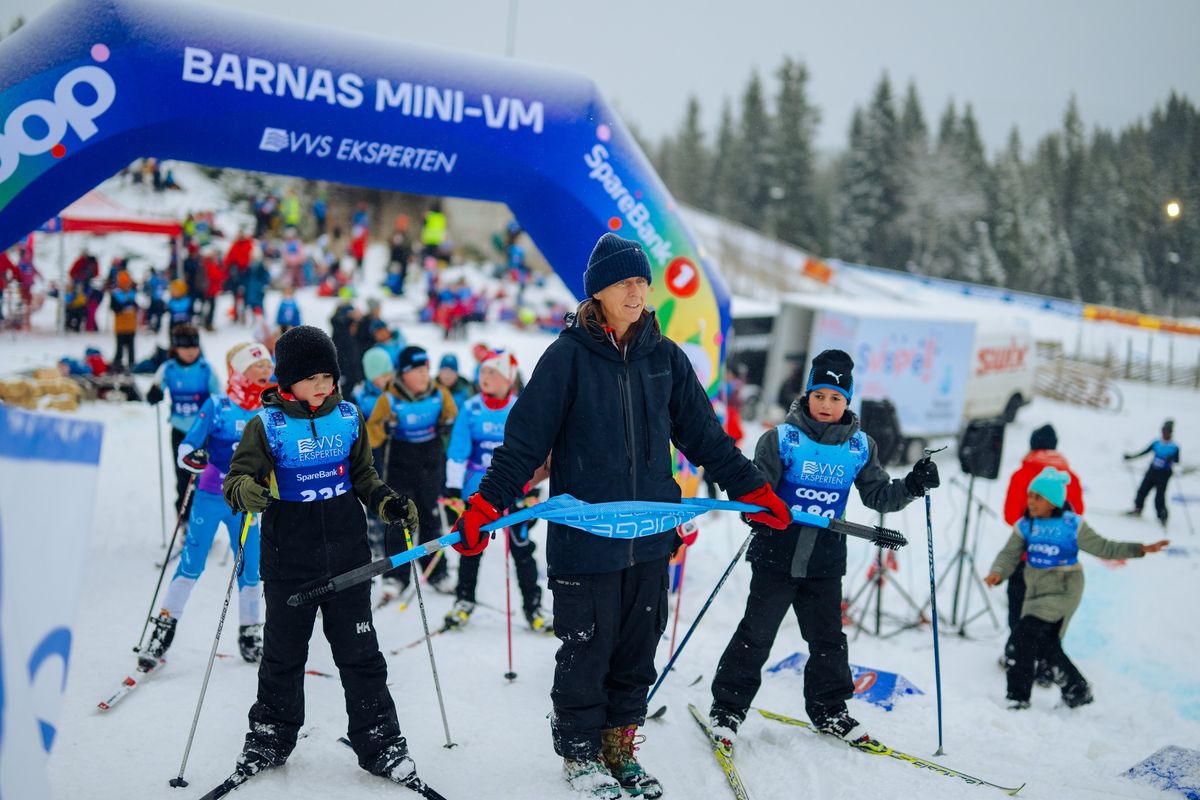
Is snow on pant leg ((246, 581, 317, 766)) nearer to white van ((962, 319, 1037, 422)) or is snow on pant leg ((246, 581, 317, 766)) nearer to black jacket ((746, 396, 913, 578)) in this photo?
black jacket ((746, 396, 913, 578))

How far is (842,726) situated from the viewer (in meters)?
3.92

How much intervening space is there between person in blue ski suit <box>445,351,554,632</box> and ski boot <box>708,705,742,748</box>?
69.4 inches

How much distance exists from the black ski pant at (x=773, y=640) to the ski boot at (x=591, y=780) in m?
0.86

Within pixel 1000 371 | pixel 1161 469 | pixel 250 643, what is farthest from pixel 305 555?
pixel 1000 371

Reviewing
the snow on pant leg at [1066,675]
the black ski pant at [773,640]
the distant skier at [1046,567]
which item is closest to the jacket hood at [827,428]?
the black ski pant at [773,640]

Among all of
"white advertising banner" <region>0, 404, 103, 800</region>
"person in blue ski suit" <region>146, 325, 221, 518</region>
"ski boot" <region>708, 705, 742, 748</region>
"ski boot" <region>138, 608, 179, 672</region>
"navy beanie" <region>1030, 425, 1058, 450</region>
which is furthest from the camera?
"navy beanie" <region>1030, 425, 1058, 450</region>

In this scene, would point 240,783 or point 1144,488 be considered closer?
point 240,783

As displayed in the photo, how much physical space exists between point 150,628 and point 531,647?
2.21m

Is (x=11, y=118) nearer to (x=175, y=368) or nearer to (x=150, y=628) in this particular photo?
(x=175, y=368)

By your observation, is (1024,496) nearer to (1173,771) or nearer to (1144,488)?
(1173,771)

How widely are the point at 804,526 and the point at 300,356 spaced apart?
224 centimetres

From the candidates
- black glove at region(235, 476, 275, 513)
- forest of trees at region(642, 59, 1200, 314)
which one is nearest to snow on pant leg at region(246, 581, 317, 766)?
black glove at region(235, 476, 275, 513)

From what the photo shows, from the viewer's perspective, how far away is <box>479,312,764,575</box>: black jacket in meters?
3.13

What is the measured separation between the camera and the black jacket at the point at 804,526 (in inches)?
149
